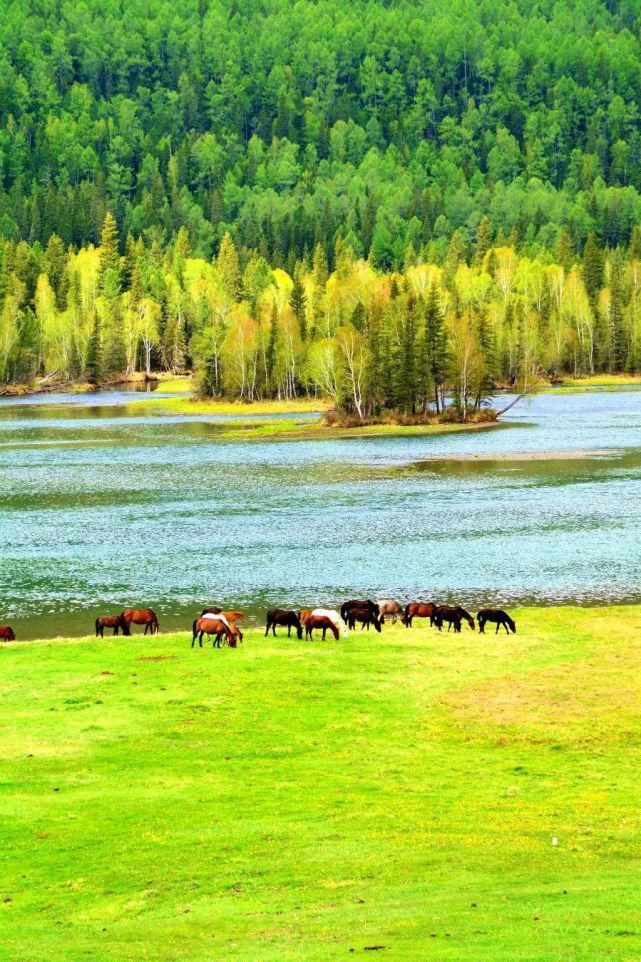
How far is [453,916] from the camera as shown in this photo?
652 inches

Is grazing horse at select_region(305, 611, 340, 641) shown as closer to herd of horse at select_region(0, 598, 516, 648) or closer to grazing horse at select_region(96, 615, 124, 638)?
herd of horse at select_region(0, 598, 516, 648)

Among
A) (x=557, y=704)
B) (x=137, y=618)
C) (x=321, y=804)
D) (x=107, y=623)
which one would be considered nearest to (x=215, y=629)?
(x=137, y=618)

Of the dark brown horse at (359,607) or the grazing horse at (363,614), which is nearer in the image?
the grazing horse at (363,614)

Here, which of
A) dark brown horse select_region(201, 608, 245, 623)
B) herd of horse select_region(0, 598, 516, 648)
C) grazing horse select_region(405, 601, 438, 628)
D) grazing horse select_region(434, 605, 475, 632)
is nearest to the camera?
herd of horse select_region(0, 598, 516, 648)

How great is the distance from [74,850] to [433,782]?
6.81 metres

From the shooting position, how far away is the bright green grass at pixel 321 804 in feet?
53.6

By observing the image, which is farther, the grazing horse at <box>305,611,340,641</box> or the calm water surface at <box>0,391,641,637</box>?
the calm water surface at <box>0,391,641,637</box>

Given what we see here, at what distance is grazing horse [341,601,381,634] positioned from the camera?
39.6 meters

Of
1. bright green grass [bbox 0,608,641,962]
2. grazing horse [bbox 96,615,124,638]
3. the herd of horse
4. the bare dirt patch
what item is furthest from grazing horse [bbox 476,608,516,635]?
grazing horse [bbox 96,615,124,638]

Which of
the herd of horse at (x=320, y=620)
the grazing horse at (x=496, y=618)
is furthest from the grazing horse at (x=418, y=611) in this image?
the grazing horse at (x=496, y=618)

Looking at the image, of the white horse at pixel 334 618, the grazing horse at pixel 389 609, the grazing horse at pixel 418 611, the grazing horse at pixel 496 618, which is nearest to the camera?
the white horse at pixel 334 618

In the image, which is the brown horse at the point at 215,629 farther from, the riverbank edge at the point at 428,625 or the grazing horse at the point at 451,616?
the grazing horse at the point at 451,616

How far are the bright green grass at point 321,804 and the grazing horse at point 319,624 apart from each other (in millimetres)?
1932

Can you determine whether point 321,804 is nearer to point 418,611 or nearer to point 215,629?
point 215,629
